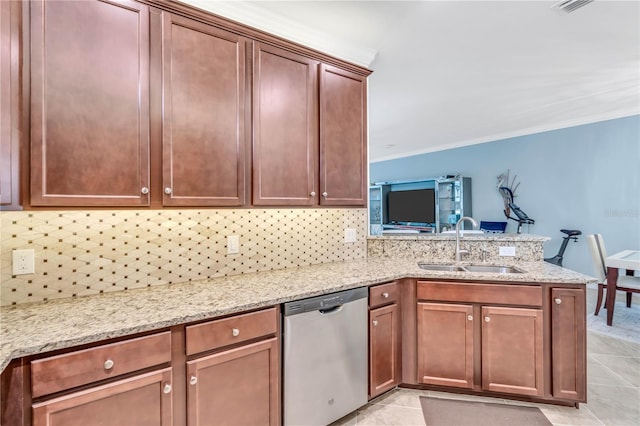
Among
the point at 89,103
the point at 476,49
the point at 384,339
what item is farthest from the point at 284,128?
the point at 476,49

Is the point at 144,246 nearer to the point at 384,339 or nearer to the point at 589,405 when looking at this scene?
the point at 384,339

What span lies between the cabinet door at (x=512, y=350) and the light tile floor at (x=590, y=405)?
0.18 m

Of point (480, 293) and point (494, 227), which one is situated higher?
point (494, 227)

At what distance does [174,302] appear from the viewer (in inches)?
61.0

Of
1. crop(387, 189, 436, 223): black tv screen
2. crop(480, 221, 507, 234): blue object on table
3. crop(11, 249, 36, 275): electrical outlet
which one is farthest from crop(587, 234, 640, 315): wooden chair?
crop(11, 249, 36, 275): electrical outlet

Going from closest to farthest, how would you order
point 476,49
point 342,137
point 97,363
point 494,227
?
point 97,363 → point 342,137 → point 476,49 → point 494,227

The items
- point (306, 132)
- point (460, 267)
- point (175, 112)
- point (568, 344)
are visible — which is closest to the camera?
point (175, 112)

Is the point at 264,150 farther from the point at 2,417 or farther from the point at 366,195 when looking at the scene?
the point at 2,417

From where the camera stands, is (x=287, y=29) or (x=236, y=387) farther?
(x=287, y=29)

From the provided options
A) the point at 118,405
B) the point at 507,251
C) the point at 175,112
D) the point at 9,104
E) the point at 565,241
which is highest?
the point at 175,112

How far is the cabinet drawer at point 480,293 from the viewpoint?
82.7 inches

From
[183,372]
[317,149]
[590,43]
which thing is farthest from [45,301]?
[590,43]

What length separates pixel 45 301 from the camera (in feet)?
5.11

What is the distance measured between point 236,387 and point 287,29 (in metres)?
2.24
